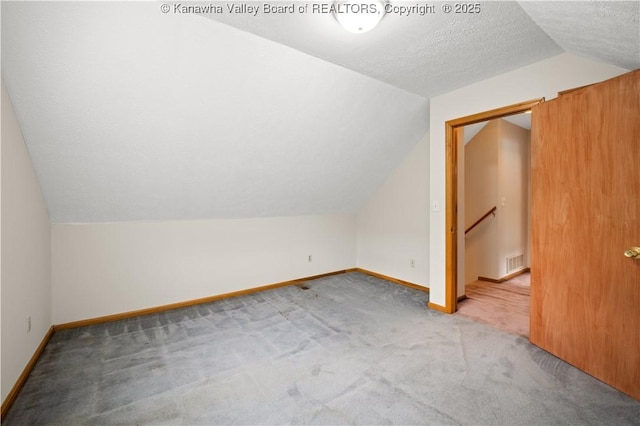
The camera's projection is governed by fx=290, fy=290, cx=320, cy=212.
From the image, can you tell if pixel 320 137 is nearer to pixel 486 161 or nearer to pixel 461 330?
pixel 461 330

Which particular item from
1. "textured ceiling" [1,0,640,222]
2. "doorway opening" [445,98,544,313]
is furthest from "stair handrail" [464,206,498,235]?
"textured ceiling" [1,0,640,222]

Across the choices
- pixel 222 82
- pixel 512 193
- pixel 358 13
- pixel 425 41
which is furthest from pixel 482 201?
pixel 222 82

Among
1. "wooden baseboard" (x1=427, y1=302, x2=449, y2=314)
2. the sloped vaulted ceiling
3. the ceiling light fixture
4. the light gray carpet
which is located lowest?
the light gray carpet

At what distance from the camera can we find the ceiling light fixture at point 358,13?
62.7 inches

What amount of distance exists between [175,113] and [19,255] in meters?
1.41

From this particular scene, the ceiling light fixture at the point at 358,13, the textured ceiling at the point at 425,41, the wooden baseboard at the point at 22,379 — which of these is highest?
the textured ceiling at the point at 425,41

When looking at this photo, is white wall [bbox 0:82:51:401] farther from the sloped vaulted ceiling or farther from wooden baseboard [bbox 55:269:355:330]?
wooden baseboard [bbox 55:269:355:330]

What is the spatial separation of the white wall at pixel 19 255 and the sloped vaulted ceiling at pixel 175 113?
18 centimetres

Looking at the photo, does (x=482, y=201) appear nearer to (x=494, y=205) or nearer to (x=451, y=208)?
(x=494, y=205)

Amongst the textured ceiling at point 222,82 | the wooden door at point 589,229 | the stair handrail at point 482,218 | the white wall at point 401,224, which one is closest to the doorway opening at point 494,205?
the stair handrail at point 482,218

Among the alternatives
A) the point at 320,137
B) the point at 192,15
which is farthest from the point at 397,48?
the point at 192,15

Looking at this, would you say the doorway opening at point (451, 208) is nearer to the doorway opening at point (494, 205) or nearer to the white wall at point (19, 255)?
the doorway opening at point (494, 205)

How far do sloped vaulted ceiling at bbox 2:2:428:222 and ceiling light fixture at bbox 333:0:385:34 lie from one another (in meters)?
0.57

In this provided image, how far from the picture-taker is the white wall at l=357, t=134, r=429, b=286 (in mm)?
A: 3826
